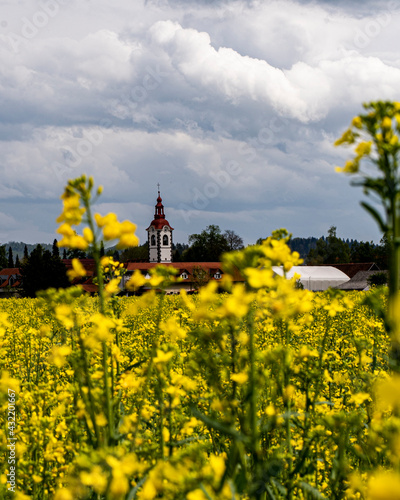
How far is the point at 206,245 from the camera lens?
76.1 m

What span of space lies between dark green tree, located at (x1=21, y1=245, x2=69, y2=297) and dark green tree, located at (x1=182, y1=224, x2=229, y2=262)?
3753 cm

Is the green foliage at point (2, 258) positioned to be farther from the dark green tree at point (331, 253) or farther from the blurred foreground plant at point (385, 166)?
the blurred foreground plant at point (385, 166)

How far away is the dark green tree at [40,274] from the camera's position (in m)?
37.9

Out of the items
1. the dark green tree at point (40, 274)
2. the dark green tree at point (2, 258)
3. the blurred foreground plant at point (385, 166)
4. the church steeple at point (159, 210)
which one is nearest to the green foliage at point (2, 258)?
the dark green tree at point (2, 258)

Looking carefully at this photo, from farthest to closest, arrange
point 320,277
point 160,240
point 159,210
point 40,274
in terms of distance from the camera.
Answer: point 159,210 → point 160,240 → point 320,277 → point 40,274

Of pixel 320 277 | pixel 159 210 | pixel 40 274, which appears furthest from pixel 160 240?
pixel 40 274

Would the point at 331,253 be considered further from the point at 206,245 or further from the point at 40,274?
the point at 40,274

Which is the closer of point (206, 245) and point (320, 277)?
point (320, 277)

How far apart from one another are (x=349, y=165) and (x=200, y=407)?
299 centimetres

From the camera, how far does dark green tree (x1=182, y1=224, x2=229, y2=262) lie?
7475 centimetres

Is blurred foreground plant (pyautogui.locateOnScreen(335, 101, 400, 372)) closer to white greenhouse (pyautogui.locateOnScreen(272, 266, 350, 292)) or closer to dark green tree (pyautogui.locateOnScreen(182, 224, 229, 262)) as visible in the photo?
white greenhouse (pyautogui.locateOnScreen(272, 266, 350, 292))

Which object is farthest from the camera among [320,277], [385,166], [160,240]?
[160,240]

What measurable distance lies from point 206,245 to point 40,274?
4111 cm

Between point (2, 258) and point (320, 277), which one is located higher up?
point (2, 258)
